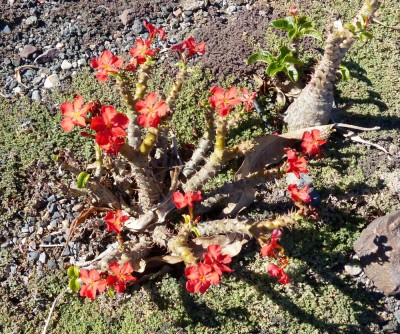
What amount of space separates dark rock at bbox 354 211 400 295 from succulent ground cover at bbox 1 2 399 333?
0.15 meters

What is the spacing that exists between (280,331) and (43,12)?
363 cm

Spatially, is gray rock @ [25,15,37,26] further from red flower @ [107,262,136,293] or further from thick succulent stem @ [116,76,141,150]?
red flower @ [107,262,136,293]

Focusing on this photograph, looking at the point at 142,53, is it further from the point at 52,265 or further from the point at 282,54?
the point at 52,265

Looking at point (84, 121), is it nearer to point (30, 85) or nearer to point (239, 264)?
point (239, 264)

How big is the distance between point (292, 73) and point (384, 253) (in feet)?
5.16

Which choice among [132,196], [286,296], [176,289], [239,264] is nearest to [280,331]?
[286,296]

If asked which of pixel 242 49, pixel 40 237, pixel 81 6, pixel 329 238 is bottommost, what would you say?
pixel 329 238

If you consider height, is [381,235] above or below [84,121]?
below

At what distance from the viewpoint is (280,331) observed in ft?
11.5

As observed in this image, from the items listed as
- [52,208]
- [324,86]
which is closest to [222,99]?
[324,86]

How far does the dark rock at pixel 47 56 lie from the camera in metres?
4.59

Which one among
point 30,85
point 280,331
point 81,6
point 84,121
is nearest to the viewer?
point 84,121

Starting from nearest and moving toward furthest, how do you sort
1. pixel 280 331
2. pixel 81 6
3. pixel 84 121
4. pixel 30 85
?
pixel 84 121, pixel 280 331, pixel 30 85, pixel 81 6

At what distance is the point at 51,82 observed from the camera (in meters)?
4.47
